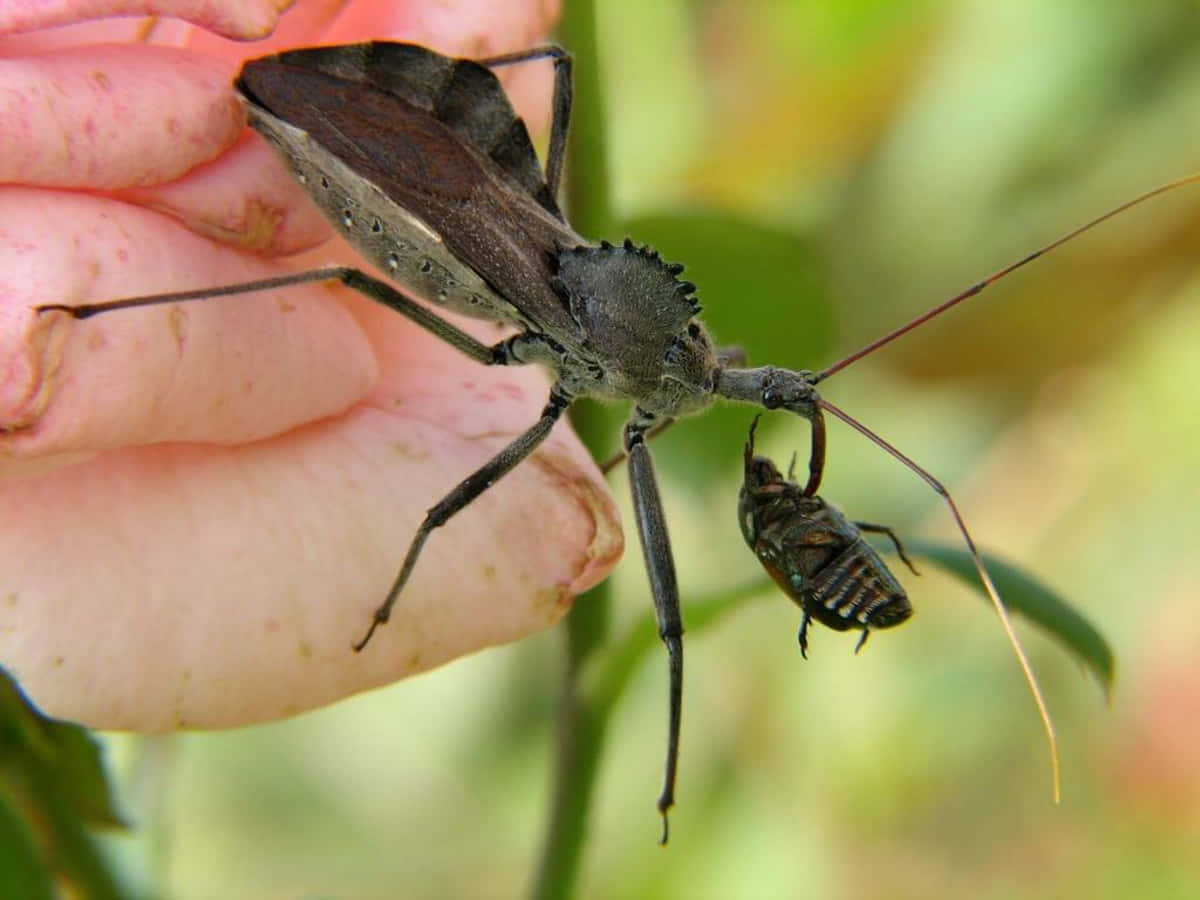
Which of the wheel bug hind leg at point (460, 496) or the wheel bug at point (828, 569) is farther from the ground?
the wheel bug hind leg at point (460, 496)

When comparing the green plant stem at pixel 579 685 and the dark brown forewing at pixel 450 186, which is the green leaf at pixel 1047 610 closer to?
the green plant stem at pixel 579 685

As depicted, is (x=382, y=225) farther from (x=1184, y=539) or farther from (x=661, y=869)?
(x=1184, y=539)

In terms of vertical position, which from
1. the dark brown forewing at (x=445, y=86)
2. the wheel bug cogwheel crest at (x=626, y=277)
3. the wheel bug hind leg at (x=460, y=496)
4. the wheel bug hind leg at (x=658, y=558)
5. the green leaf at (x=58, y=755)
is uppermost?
the dark brown forewing at (x=445, y=86)

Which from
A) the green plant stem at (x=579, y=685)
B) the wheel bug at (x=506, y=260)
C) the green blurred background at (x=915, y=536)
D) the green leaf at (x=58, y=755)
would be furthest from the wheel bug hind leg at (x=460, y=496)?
the green blurred background at (x=915, y=536)

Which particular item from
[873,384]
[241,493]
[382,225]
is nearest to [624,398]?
[382,225]

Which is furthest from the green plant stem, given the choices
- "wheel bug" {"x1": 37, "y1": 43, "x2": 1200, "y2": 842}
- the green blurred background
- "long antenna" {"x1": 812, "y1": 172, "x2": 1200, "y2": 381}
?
the green blurred background
